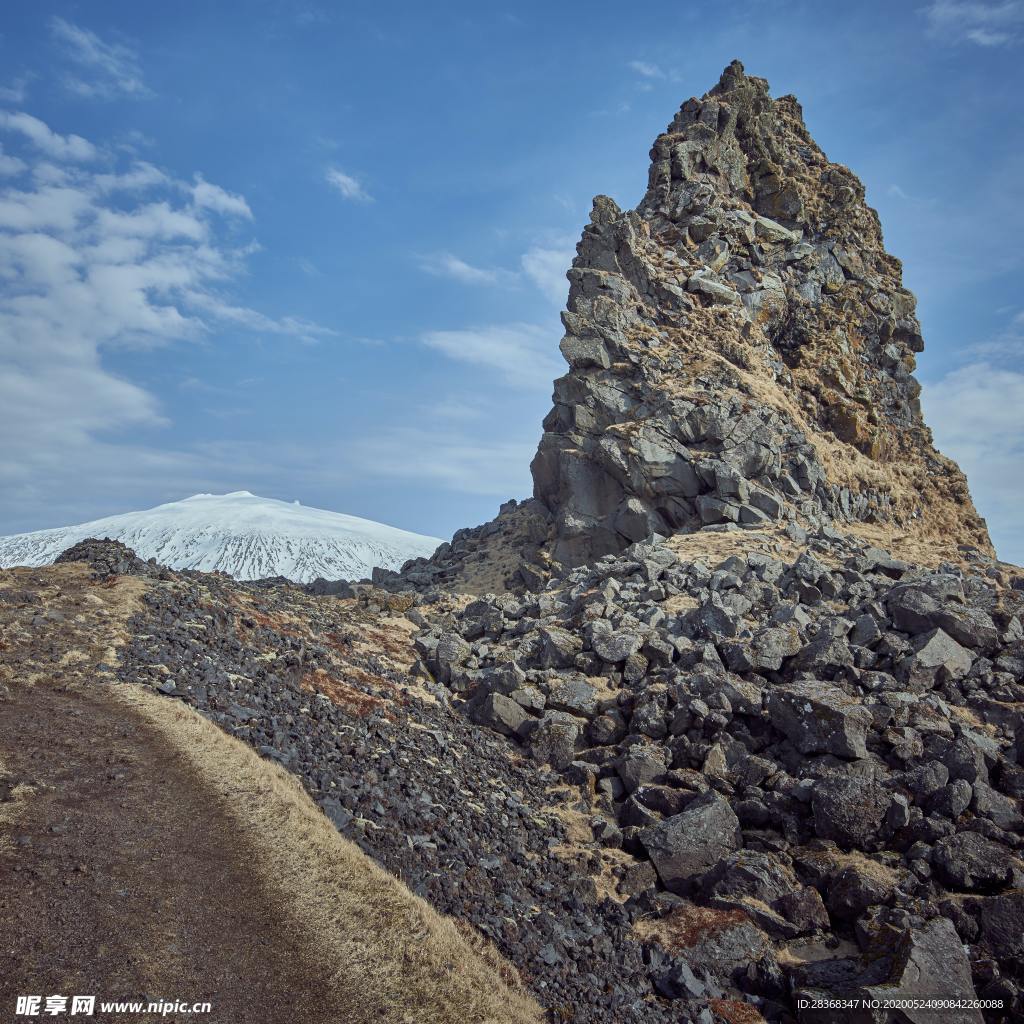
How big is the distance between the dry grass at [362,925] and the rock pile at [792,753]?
3845 millimetres

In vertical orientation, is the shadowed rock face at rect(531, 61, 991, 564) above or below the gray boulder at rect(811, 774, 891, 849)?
above

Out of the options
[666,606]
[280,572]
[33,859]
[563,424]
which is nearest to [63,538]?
[280,572]

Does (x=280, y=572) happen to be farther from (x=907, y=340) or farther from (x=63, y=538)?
(x=907, y=340)

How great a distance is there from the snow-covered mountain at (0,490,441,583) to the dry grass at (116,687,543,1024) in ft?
156

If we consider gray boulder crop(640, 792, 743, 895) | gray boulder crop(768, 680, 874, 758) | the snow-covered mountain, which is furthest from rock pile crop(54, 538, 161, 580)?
the snow-covered mountain

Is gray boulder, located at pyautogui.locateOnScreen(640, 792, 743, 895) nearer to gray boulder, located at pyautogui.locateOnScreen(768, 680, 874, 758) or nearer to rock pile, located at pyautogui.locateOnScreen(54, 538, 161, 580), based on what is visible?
gray boulder, located at pyautogui.locateOnScreen(768, 680, 874, 758)

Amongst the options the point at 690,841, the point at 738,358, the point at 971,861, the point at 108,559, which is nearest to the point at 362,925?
the point at 690,841

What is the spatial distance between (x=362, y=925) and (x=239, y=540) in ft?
Answer: 198

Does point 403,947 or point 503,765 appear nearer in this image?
point 403,947

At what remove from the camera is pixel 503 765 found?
773 inches

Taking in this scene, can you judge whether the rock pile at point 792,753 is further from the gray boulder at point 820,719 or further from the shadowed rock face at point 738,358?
the shadowed rock face at point 738,358

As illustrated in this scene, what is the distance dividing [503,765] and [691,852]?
19.9ft

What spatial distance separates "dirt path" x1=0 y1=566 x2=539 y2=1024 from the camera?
331 inches

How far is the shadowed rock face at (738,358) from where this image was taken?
40.3 m
